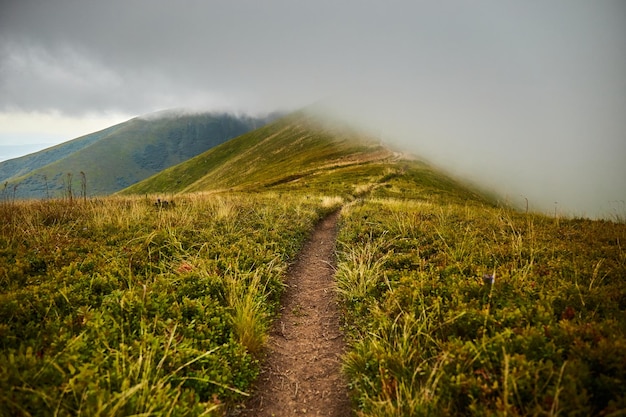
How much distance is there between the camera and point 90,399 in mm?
3414

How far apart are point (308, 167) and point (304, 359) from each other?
58.9 metres

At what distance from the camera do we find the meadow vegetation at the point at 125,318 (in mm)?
3611

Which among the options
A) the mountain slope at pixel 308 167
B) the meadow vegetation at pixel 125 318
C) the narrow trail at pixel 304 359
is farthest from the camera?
the mountain slope at pixel 308 167

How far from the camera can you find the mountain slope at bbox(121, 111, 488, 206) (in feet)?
132

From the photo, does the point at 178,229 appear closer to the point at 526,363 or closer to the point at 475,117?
the point at 526,363

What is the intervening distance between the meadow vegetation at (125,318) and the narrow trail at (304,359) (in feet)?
1.29

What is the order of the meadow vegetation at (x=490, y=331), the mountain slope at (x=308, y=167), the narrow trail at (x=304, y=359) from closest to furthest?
the meadow vegetation at (x=490, y=331) < the narrow trail at (x=304, y=359) < the mountain slope at (x=308, y=167)

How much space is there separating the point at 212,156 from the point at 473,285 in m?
138

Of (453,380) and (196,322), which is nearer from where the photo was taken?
(453,380)

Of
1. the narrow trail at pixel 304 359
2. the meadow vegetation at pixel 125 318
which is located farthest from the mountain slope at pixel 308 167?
the meadow vegetation at pixel 125 318

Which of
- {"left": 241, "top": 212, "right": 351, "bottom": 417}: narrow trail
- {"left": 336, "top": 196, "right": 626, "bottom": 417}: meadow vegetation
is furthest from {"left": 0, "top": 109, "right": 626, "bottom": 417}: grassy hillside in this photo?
{"left": 241, "top": 212, "right": 351, "bottom": 417}: narrow trail

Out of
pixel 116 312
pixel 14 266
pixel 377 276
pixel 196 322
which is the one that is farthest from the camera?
pixel 377 276

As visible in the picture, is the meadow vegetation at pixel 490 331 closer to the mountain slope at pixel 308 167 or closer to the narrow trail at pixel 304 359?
the narrow trail at pixel 304 359

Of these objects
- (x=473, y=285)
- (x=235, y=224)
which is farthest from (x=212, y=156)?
(x=473, y=285)
